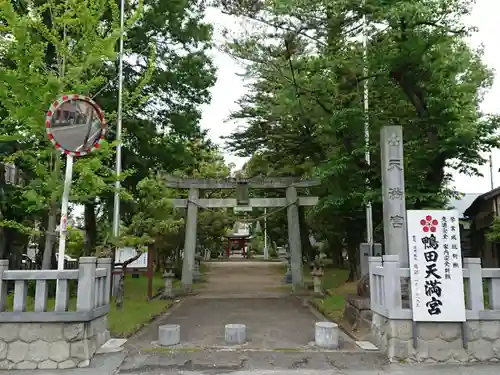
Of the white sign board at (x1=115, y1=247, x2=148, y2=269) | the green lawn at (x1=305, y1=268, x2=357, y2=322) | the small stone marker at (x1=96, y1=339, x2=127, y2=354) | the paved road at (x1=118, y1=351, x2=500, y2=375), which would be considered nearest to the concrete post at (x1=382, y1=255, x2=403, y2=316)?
the paved road at (x1=118, y1=351, x2=500, y2=375)

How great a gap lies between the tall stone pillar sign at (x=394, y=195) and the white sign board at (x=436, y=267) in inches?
66.5

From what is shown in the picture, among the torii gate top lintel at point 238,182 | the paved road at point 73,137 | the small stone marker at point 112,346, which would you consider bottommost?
the small stone marker at point 112,346

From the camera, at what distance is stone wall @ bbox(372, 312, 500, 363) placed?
7.20 m

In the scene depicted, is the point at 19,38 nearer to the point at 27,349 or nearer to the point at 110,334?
the point at 27,349

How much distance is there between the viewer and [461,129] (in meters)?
10.0

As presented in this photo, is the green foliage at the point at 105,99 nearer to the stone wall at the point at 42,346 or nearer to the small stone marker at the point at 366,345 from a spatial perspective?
the stone wall at the point at 42,346

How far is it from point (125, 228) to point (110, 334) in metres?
5.65

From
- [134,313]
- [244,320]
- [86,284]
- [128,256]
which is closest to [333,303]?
[244,320]

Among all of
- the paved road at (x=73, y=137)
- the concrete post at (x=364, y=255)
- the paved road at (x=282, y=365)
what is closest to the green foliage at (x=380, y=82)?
the concrete post at (x=364, y=255)

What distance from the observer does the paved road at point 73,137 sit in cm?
766

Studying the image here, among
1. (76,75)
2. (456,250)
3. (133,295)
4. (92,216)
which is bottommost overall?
(133,295)

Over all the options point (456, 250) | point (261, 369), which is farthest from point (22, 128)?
point (456, 250)

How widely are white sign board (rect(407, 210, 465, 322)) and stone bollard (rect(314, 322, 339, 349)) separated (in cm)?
165

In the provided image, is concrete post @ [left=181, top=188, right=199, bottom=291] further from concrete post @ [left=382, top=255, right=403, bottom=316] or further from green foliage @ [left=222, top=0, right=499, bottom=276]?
concrete post @ [left=382, top=255, right=403, bottom=316]
